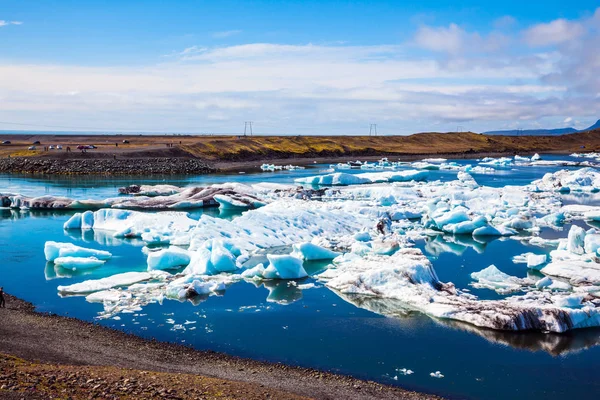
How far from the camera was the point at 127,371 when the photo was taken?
9477 mm

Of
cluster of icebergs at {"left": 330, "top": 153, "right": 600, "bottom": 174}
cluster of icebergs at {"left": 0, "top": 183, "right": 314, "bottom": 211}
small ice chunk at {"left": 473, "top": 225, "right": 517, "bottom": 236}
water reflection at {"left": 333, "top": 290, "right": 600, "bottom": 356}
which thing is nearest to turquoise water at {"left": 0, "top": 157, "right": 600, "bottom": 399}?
water reflection at {"left": 333, "top": 290, "right": 600, "bottom": 356}

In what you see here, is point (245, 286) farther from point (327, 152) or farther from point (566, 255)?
point (327, 152)

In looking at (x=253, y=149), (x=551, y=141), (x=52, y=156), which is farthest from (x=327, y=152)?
(x=551, y=141)

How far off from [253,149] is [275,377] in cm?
6031

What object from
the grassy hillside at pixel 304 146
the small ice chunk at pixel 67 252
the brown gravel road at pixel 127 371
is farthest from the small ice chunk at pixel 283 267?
the grassy hillside at pixel 304 146

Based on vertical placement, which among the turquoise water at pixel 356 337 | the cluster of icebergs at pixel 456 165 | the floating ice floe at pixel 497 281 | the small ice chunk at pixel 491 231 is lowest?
the turquoise water at pixel 356 337

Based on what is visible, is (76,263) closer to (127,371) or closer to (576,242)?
(127,371)

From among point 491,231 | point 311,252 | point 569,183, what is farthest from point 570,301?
point 569,183

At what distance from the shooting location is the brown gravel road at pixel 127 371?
8.34m

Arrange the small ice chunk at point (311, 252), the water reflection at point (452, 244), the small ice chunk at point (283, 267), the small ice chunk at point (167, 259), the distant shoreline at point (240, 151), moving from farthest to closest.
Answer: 1. the distant shoreline at point (240, 151)
2. the water reflection at point (452, 244)
3. the small ice chunk at point (311, 252)
4. the small ice chunk at point (167, 259)
5. the small ice chunk at point (283, 267)

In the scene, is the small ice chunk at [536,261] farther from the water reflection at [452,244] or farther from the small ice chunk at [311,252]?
the small ice chunk at [311,252]

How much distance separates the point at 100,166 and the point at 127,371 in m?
44.7

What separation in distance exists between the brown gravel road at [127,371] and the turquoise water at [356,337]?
2.30ft

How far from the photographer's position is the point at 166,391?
844 centimetres
